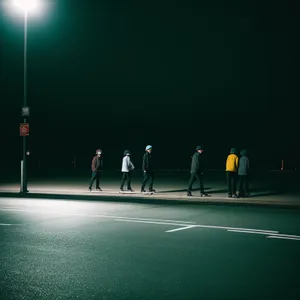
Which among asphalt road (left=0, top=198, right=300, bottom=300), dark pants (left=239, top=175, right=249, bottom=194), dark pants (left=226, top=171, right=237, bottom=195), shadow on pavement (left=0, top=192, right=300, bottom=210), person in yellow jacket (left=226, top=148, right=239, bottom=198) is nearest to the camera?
asphalt road (left=0, top=198, right=300, bottom=300)

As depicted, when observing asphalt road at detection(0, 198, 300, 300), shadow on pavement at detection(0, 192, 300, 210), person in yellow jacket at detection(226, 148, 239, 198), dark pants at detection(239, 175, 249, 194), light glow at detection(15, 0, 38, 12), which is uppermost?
light glow at detection(15, 0, 38, 12)

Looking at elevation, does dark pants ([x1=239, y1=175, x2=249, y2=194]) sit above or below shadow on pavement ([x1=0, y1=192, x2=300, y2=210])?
above

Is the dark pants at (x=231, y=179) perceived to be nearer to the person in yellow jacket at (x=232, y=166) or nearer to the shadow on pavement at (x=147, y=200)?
the person in yellow jacket at (x=232, y=166)

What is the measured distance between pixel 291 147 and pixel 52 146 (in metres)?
27.2

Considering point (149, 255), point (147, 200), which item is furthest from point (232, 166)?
point (149, 255)

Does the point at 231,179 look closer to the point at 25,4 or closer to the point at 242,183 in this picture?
the point at 242,183

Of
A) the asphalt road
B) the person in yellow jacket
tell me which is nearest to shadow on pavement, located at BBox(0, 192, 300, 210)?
the person in yellow jacket

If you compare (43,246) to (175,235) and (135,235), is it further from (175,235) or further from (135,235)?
(175,235)

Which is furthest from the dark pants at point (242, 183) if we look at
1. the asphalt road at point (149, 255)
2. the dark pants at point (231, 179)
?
the asphalt road at point (149, 255)

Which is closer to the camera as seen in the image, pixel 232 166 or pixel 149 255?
pixel 149 255

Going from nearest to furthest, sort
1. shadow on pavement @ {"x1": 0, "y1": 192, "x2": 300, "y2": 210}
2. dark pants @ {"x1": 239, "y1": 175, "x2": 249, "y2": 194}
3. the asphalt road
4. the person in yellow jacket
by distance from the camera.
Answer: the asphalt road → shadow on pavement @ {"x1": 0, "y1": 192, "x2": 300, "y2": 210} → the person in yellow jacket → dark pants @ {"x1": 239, "y1": 175, "x2": 249, "y2": 194}

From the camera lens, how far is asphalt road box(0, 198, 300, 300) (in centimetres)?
580

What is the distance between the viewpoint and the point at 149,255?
7.75 meters

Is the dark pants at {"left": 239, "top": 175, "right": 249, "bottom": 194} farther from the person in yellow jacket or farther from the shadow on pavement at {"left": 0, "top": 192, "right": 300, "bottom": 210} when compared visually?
the shadow on pavement at {"left": 0, "top": 192, "right": 300, "bottom": 210}
